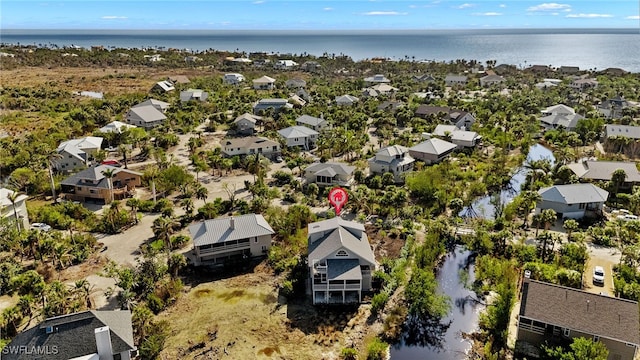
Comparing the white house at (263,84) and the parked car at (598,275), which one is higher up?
the white house at (263,84)

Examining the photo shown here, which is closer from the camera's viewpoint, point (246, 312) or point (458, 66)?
point (246, 312)

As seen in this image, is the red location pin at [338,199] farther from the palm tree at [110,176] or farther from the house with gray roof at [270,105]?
the house with gray roof at [270,105]

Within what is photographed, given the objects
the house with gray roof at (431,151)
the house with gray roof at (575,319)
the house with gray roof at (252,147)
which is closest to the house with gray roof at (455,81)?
the house with gray roof at (431,151)

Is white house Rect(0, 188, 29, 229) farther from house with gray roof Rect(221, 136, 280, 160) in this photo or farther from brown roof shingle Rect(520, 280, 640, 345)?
brown roof shingle Rect(520, 280, 640, 345)

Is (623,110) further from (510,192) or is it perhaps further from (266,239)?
(266,239)

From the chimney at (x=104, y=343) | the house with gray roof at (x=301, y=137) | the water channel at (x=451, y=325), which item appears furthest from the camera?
the house with gray roof at (x=301, y=137)

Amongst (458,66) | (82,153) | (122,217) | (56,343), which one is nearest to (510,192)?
(122,217)

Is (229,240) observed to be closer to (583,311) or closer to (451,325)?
(451,325)

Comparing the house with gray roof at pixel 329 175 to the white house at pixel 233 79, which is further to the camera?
the white house at pixel 233 79
